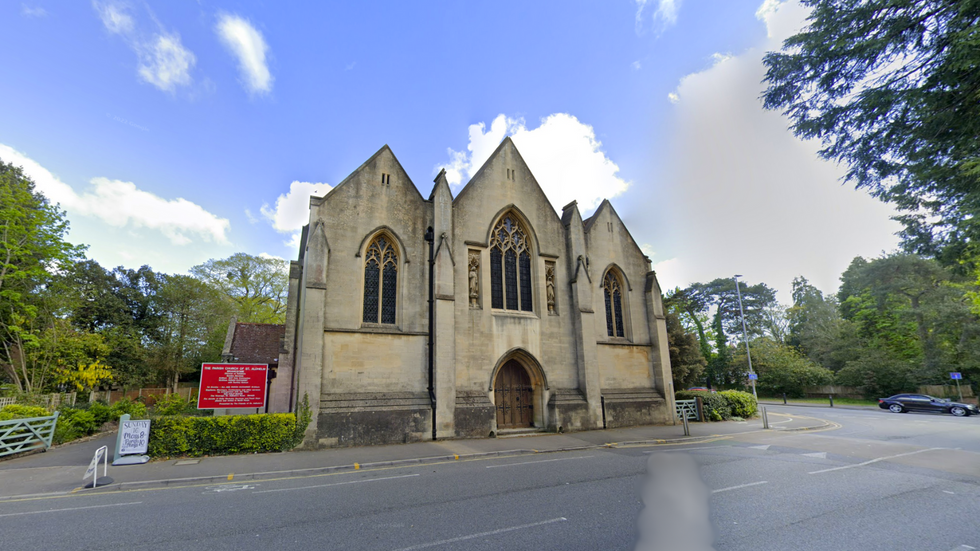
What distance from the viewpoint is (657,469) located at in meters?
9.73

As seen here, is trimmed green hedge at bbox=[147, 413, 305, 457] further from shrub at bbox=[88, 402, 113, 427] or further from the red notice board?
shrub at bbox=[88, 402, 113, 427]

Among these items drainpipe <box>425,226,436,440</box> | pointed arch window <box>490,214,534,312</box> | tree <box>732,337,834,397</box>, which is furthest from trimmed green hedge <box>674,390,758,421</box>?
tree <box>732,337,834,397</box>

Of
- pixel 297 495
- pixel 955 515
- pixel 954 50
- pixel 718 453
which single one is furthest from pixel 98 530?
pixel 954 50

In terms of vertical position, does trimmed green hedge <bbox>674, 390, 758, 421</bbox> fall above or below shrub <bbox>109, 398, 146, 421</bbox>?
below

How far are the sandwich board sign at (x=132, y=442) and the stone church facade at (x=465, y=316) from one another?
3.88m

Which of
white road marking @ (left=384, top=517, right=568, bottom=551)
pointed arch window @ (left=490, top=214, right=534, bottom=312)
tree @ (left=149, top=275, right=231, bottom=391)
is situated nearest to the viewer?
white road marking @ (left=384, top=517, right=568, bottom=551)

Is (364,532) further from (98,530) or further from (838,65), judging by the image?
(838,65)

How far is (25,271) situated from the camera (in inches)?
680

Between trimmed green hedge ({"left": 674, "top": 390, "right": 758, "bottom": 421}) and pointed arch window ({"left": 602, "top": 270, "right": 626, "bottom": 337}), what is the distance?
5900 mm

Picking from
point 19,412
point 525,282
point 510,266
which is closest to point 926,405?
point 525,282

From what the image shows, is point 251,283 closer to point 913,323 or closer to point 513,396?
point 513,396

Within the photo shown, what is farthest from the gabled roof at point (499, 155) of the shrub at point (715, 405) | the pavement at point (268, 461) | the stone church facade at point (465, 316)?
the shrub at point (715, 405)

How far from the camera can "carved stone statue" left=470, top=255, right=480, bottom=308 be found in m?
17.1

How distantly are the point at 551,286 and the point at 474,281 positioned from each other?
12.9 ft
